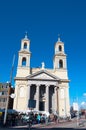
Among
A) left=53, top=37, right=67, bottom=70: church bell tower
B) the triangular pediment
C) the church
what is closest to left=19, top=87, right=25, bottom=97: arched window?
the church

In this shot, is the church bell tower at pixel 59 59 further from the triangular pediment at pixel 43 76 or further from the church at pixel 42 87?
the triangular pediment at pixel 43 76

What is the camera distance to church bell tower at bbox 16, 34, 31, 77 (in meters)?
56.3

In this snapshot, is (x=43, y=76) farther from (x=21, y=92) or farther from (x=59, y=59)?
(x=59, y=59)

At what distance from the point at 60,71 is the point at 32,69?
9767 millimetres

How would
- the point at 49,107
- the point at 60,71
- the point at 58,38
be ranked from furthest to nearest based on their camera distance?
the point at 58,38 → the point at 60,71 → the point at 49,107

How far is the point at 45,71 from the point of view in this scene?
179ft

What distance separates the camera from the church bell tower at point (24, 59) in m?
56.3

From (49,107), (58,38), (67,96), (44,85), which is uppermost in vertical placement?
(58,38)

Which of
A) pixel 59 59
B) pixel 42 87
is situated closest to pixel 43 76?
pixel 42 87

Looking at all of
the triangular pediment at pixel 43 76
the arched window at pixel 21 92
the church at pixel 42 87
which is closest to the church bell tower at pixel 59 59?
the church at pixel 42 87

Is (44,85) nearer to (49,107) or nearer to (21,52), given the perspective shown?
(49,107)

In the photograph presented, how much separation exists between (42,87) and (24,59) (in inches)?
464

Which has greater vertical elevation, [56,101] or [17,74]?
[17,74]

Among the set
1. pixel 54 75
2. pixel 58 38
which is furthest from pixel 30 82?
pixel 58 38
